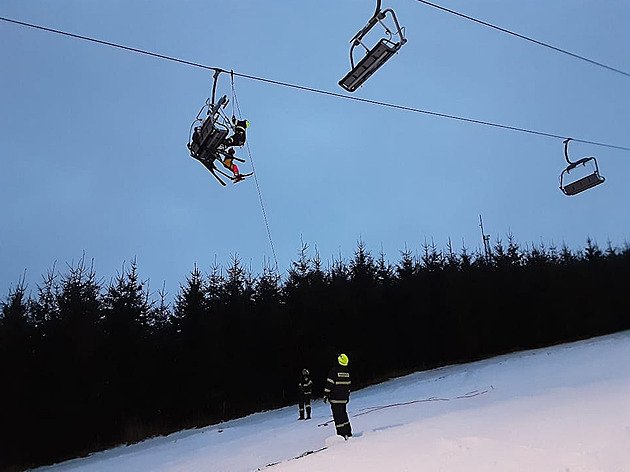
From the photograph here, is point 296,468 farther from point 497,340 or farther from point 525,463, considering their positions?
point 497,340

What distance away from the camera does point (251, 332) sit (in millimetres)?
21984

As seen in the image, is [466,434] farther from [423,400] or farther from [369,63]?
[423,400]

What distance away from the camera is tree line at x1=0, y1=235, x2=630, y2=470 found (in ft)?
57.2

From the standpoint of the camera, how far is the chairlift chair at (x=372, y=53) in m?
4.83

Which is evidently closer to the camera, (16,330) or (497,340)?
(16,330)

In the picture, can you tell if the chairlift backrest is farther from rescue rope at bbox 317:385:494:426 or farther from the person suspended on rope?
rescue rope at bbox 317:385:494:426

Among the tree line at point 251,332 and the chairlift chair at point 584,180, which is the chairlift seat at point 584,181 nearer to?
the chairlift chair at point 584,180

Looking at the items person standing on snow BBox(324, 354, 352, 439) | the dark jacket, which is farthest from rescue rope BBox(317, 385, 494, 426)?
the dark jacket

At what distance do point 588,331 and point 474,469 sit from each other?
27.3 metres

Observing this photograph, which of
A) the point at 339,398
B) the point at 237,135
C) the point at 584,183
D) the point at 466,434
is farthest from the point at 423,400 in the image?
the point at 237,135

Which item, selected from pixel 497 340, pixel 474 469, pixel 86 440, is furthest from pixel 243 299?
pixel 474 469

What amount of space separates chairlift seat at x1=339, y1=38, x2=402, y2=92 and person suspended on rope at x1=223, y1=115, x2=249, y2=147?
2029mm

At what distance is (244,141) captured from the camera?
6809 mm

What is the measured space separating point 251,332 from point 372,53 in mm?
18551
